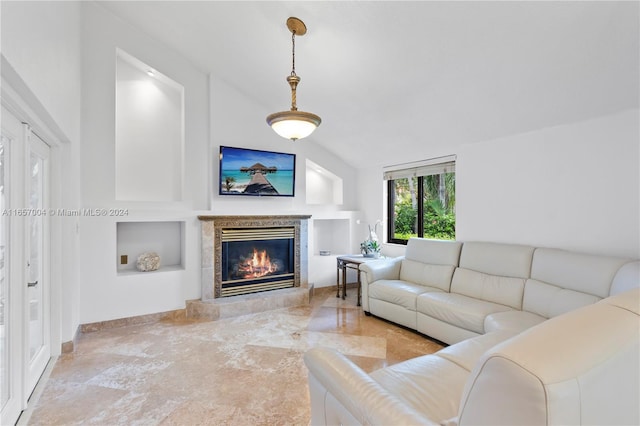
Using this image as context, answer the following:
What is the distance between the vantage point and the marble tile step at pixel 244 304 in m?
3.95

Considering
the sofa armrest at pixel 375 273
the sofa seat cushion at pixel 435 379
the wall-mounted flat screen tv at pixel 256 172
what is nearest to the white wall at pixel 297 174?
the wall-mounted flat screen tv at pixel 256 172

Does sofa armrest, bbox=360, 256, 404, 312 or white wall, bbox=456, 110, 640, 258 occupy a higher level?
white wall, bbox=456, 110, 640, 258

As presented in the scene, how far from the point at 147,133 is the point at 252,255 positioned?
83.7 inches

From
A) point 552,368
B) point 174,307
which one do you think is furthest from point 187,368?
point 552,368

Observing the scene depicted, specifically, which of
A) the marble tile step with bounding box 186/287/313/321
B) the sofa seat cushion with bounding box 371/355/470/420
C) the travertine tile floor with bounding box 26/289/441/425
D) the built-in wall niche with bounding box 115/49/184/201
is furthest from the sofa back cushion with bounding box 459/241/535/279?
the built-in wall niche with bounding box 115/49/184/201

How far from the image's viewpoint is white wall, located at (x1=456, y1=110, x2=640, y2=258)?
105 inches

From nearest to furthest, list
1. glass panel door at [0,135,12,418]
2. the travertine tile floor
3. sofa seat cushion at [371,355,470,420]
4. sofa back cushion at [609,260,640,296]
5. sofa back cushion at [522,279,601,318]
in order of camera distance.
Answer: sofa seat cushion at [371,355,470,420] < glass panel door at [0,135,12,418] < the travertine tile floor < sofa back cushion at [609,260,640,296] < sofa back cushion at [522,279,601,318]

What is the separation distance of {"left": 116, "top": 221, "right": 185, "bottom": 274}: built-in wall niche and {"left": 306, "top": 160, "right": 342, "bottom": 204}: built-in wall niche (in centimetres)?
220

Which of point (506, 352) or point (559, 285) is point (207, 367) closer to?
point (506, 352)

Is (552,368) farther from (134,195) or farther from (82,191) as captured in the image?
(134,195)

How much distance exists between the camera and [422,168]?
176 inches

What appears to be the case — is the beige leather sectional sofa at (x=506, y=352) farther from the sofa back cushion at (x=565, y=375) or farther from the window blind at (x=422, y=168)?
the window blind at (x=422, y=168)

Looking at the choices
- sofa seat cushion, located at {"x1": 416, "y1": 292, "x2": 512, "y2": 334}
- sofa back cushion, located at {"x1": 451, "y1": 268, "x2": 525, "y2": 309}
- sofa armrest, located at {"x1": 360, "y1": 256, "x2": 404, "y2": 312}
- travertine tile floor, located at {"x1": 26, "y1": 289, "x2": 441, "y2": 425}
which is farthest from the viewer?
sofa armrest, located at {"x1": 360, "y1": 256, "x2": 404, "y2": 312}

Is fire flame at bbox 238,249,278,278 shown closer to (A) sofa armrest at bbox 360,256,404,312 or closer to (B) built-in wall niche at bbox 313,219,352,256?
(B) built-in wall niche at bbox 313,219,352,256
